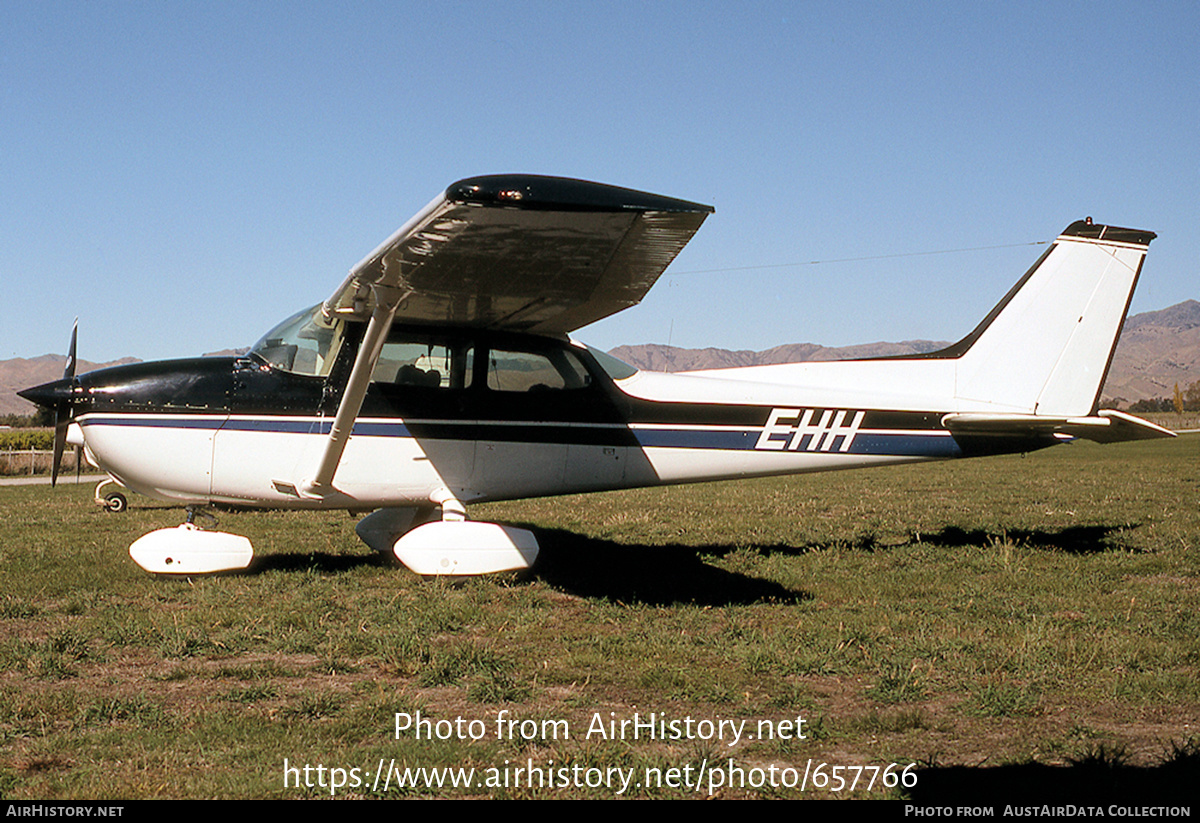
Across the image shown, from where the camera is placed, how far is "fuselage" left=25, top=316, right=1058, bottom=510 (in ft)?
23.8

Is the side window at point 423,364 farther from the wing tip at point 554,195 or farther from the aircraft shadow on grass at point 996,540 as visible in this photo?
the aircraft shadow on grass at point 996,540

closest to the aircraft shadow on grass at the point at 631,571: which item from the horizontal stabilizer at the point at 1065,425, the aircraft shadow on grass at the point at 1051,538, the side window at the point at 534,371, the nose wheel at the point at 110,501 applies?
the side window at the point at 534,371

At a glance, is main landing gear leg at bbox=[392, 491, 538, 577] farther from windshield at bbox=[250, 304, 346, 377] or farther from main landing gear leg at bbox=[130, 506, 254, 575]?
windshield at bbox=[250, 304, 346, 377]

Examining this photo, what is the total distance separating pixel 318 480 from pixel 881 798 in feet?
16.7

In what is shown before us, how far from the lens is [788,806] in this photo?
3.25 meters

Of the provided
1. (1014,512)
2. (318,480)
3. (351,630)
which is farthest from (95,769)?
(1014,512)

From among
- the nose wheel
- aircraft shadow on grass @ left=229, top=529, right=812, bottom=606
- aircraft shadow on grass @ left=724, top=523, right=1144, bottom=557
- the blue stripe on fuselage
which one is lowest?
the nose wheel

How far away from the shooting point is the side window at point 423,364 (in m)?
7.54

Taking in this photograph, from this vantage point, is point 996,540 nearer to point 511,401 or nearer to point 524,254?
point 511,401

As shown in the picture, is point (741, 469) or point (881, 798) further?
point (741, 469)

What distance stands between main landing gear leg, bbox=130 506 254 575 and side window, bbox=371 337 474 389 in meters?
1.78

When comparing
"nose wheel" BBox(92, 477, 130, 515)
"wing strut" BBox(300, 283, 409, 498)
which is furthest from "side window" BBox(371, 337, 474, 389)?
"nose wheel" BBox(92, 477, 130, 515)

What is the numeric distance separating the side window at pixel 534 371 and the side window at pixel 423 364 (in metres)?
0.24

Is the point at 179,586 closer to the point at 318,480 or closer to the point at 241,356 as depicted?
the point at 318,480
